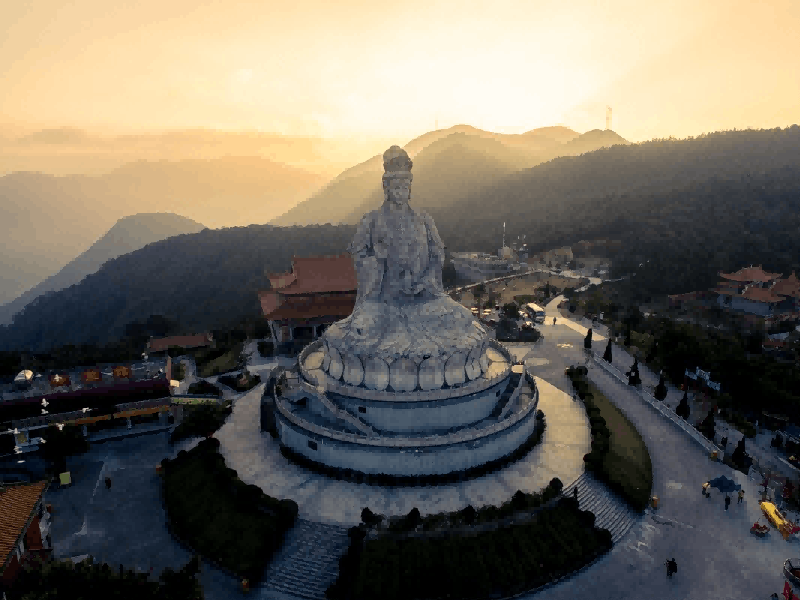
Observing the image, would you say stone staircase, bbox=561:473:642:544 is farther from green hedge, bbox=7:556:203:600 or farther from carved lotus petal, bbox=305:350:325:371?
green hedge, bbox=7:556:203:600

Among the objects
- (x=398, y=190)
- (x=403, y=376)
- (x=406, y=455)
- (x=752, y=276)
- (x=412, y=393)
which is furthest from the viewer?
(x=752, y=276)

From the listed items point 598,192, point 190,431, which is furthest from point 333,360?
point 598,192

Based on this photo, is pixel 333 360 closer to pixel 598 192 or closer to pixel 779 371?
pixel 779 371

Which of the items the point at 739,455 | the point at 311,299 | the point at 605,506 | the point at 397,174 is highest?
the point at 397,174

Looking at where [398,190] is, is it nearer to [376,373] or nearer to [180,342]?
[376,373]

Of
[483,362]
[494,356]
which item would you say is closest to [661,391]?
[494,356]

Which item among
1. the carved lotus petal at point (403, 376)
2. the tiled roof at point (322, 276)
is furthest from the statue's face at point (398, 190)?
the tiled roof at point (322, 276)

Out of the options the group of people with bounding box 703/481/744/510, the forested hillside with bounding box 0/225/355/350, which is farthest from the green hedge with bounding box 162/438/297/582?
the forested hillside with bounding box 0/225/355/350
